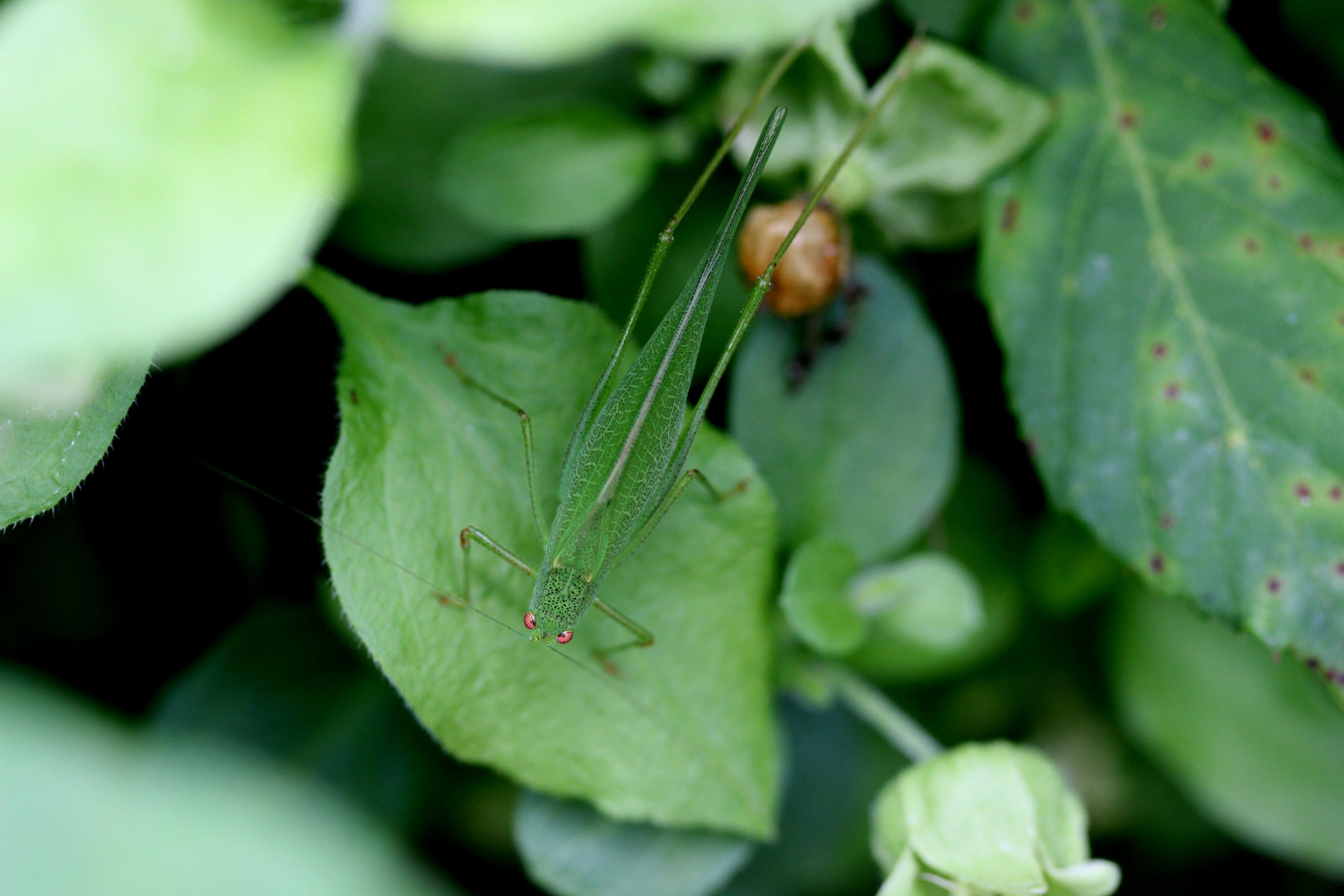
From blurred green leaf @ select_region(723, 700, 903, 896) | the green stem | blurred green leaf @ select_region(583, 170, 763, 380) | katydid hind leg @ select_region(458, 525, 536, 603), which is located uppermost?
blurred green leaf @ select_region(583, 170, 763, 380)

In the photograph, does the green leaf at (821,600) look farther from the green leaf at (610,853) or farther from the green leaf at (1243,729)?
A: the green leaf at (1243,729)

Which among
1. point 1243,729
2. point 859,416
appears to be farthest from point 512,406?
point 1243,729

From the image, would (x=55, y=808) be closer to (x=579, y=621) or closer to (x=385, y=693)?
(x=579, y=621)

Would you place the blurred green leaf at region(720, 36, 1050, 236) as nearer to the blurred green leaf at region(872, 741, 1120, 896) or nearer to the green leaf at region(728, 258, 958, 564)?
the green leaf at region(728, 258, 958, 564)

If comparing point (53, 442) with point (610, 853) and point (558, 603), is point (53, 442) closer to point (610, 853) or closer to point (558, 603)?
point (558, 603)

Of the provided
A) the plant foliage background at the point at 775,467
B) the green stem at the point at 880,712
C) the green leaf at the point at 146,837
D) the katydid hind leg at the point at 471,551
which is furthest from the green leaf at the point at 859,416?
the green leaf at the point at 146,837

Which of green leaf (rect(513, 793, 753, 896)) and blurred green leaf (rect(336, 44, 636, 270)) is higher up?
blurred green leaf (rect(336, 44, 636, 270))

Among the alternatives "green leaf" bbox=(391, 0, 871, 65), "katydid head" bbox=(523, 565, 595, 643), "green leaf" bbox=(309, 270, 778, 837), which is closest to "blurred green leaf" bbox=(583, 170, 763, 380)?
"green leaf" bbox=(309, 270, 778, 837)
